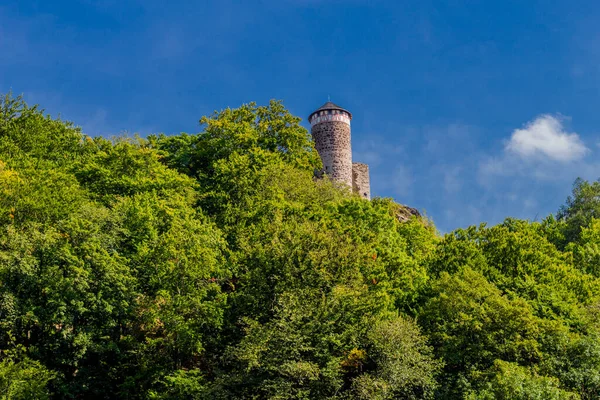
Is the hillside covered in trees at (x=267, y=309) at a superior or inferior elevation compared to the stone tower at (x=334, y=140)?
inferior

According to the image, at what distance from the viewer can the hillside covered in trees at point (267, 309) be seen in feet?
70.3

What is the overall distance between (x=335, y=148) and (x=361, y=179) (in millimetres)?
5202

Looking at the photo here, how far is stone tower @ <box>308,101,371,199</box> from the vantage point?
4938 centimetres

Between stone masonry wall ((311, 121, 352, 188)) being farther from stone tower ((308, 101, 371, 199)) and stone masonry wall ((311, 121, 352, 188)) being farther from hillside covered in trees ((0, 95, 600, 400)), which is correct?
hillside covered in trees ((0, 95, 600, 400))

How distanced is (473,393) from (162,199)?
17.4 m

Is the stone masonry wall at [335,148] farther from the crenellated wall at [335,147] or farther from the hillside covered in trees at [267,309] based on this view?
the hillside covered in trees at [267,309]

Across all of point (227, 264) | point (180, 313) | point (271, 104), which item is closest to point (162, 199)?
point (227, 264)

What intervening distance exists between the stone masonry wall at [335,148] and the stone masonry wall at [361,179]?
328 centimetres

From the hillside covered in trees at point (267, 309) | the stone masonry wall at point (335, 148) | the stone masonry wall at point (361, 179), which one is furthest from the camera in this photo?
the stone masonry wall at point (361, 179)

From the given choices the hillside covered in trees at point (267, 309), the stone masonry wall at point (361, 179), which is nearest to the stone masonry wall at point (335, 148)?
the stone masonry wall at point (361, 179)

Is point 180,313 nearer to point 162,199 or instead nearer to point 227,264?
point 227,264

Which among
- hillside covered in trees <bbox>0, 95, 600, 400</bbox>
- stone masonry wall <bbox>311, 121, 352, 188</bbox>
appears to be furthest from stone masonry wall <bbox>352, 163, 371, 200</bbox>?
hillside covered in trees <bbox>0, 95, 600, 400</bbox>

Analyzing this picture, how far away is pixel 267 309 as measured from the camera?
2320 cm

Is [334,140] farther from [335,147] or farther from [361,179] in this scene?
[361,179]
